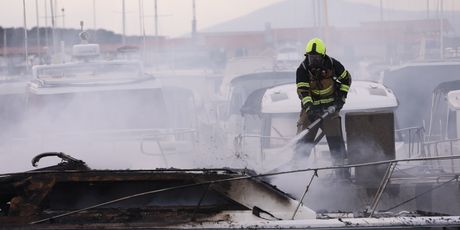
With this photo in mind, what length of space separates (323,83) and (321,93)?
4.2 inches

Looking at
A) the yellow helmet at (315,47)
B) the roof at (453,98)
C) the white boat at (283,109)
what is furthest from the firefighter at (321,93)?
the roof at (453,98)

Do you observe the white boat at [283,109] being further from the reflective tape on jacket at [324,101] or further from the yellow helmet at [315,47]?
the yellow helmet at [315,47]

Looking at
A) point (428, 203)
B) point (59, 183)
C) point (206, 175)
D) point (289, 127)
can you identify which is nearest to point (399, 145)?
point (289, 127)

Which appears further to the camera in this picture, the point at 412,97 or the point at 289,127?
the point at 412,97

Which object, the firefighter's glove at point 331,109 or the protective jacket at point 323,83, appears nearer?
the firefighter's glove at point 331,109

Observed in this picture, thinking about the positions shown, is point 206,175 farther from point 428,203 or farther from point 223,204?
point 428,203

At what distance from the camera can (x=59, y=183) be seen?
18.5 feet

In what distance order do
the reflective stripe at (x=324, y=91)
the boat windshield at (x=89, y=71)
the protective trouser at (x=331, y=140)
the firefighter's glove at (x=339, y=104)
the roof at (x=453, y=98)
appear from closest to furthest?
1. the protective trouser at (x=331, y=140)
2. the firefighter's glove at (x=339, y=104)
3. the reflective stripe at (x=324, y=91)
4. the roof at (x=453, y=98)
5. the boat windshield at (x=89, y=71)

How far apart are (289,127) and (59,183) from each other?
4236 mm

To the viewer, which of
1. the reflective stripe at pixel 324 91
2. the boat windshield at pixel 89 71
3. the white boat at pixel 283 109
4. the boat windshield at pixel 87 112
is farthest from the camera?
the boat windshield at pixel 89 71

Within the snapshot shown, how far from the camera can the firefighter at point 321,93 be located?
7.93 metres

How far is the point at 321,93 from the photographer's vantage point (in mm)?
8242

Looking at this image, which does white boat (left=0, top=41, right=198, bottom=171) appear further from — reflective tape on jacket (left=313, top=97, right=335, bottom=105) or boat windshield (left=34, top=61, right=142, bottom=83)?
reflective tape on jacket (left=313, top=97, right=335, bottom=105)

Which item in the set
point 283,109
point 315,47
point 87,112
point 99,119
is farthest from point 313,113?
point 87,112
